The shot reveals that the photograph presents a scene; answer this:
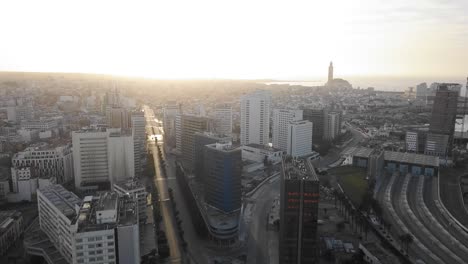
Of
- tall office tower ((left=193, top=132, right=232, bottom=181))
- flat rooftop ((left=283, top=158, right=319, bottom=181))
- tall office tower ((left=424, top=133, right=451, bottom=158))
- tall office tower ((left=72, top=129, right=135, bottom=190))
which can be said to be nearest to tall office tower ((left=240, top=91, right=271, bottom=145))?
tall office tower ((left=193, top=132, right=232, bottom=181))

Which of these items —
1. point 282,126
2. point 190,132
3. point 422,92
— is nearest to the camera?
point 190,132

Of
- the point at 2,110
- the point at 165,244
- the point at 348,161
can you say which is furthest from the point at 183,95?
the point at 165,244

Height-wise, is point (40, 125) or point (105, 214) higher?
point (40, 125)

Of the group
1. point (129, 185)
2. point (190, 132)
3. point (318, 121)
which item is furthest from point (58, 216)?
point (318, 121)

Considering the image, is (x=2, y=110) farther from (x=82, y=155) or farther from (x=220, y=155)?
(x=220, y=155)

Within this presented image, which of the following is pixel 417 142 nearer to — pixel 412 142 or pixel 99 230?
pixel 412 142

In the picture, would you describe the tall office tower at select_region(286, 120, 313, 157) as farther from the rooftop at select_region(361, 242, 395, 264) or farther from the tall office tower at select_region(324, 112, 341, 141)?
the rooftop at select_region(361, 242, 395, 264)

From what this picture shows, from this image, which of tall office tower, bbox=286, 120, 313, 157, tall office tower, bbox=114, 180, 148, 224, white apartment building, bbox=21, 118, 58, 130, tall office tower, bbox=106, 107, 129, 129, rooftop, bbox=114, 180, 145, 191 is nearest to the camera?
tall office tower, bbox=114, 180, 148, 224
